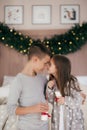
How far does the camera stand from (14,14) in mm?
4008

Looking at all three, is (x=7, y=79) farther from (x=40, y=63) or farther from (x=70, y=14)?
(x=40, y=63)

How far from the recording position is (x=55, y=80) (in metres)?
2.22

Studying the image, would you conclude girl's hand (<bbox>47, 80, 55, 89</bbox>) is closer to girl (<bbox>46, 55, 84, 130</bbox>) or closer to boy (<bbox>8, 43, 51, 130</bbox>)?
girl (<bbox>46, 55, 84, 130</bbox>)

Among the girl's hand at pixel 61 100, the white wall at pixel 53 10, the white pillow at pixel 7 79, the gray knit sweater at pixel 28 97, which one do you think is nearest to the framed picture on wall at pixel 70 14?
the white wall at pixel 53 10

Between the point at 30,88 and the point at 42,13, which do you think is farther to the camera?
the point at 42,13

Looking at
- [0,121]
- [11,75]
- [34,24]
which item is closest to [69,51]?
[34,24]

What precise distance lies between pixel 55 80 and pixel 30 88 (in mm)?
391

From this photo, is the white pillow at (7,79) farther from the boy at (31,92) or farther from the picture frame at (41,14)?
the boy at (31,92)

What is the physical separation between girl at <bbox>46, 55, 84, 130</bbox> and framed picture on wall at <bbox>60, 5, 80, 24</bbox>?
1876 mm

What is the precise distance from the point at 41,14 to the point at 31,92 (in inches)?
89.6

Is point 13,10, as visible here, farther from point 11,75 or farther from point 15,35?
point 11,75

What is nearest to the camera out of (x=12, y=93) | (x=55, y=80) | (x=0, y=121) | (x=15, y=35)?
(x=12, y=93)

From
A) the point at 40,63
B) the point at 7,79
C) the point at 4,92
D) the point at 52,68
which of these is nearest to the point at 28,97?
the point at 40,63

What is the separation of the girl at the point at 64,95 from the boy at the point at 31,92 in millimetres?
236
